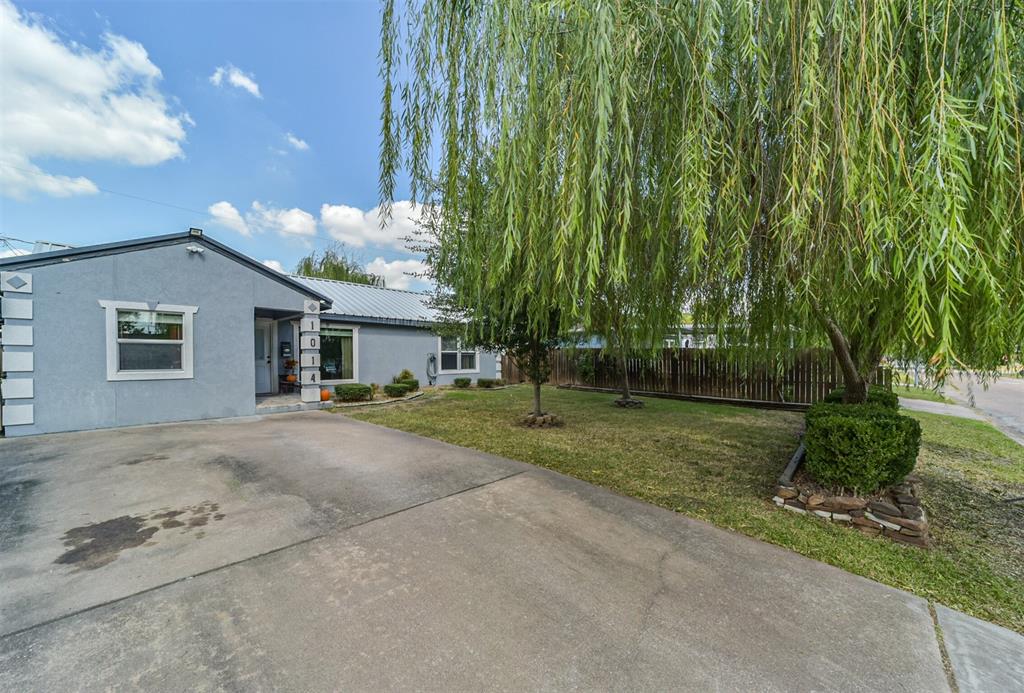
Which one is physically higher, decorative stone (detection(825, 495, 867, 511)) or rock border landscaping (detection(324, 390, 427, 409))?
rock border landscaping (detection(324, 390, 427, 409))

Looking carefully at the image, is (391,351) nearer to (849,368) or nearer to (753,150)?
(849,368)

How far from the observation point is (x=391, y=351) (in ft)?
41.7

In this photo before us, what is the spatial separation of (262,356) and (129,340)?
4069 mm

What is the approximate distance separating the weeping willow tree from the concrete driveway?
5.22ft

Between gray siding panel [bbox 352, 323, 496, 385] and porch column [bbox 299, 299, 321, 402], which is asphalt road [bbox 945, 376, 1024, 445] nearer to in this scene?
porch column [bbox 299, 299, 321, 402]

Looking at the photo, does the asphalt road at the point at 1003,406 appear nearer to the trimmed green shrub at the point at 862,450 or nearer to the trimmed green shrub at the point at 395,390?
the trimmed green shrub at the point at 862,450

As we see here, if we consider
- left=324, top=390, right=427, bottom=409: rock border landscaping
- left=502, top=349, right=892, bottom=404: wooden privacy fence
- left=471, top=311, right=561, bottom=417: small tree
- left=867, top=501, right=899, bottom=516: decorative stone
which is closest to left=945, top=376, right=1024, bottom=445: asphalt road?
left=502, top=349, right=892, bottom=404: wooden privacy fence

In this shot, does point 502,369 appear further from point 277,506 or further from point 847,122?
point 847,122

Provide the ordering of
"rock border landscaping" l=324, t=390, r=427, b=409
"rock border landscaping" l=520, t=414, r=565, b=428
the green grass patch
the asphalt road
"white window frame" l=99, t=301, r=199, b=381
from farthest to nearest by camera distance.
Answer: "rock border landscaping" l=324, t=390, r=427, b=409 < the asphalt road < "rock border landscaping" l=520, t=414, r=565, b=428 < "white window frame" l=99, t=301, r=199, b=381 < the green grass patch

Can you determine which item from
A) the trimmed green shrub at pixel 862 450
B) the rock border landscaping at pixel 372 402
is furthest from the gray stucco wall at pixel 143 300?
the trimmed green shrub at pixel 862 450

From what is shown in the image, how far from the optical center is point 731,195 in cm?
229

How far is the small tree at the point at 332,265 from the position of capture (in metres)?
25.7

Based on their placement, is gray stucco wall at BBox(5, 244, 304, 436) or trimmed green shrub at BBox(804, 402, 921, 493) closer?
trimmed green shrub at BBox(804, 402, 921, 493)

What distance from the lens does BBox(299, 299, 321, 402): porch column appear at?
30.2 feet
